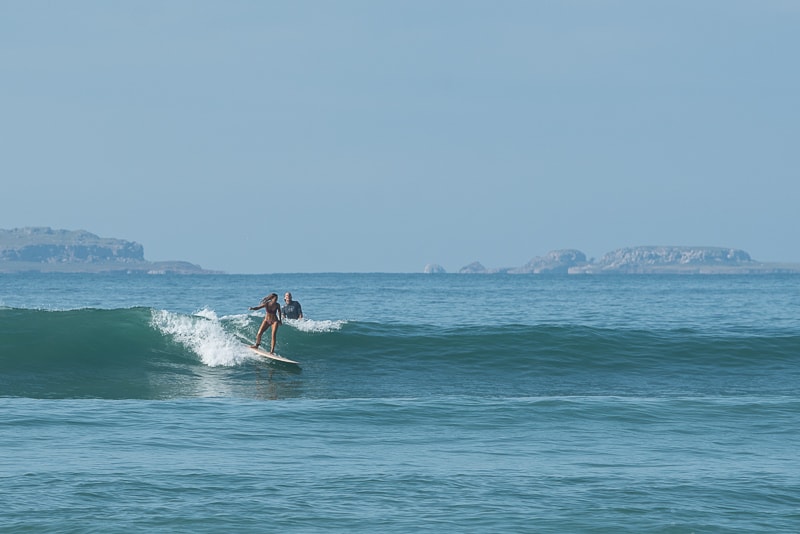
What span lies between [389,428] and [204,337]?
45.8ft

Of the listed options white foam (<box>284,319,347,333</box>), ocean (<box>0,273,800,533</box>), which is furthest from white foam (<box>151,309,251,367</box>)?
white foam (<box>284,319,347,333</box>)

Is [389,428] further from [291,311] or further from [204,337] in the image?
[204,337]

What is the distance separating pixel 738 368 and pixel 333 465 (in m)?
18.9

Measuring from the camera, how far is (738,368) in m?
29.3

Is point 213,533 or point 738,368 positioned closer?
point 213,533

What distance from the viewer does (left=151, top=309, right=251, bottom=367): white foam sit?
27.9m

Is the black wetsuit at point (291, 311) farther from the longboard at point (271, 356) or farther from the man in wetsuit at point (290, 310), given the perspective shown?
the longboard at point (271, 356)

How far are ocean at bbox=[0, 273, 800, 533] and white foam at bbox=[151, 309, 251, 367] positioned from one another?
0.32 feet

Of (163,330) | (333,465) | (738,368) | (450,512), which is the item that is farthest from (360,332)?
(450,512)

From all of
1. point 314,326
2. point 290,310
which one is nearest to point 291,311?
point 290,310

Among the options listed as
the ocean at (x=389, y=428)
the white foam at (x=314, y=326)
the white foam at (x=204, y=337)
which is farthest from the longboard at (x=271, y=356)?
the white foam at (x=314, y=326)

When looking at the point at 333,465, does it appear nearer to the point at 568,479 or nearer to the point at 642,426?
the point at 568,479

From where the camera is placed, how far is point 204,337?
98.0 feet

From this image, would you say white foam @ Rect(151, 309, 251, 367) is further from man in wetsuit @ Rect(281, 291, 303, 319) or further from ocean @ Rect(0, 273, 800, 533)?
man in wetsuit @ Rect(281, 291, 303, 319)
